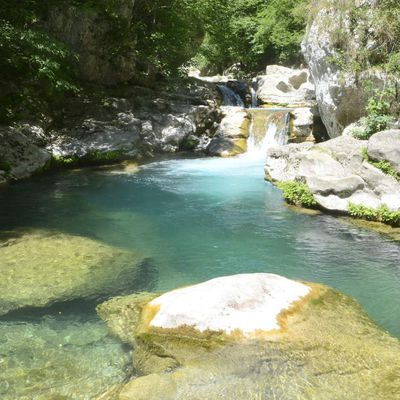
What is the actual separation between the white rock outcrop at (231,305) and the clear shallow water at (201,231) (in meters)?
0.82

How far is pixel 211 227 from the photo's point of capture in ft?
34.0

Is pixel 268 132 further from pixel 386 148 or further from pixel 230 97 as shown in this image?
pixel 386 148

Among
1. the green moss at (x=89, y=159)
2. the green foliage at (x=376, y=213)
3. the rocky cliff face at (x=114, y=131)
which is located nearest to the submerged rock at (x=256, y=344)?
the green foliage at (x=376, y=213)

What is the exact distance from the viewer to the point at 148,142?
770 inches

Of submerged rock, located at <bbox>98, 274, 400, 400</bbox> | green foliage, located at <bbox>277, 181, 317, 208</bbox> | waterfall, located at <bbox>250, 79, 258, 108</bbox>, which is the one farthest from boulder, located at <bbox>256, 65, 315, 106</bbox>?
submerged rock, located at <bbox>98, 274, 400, 400</bbox>

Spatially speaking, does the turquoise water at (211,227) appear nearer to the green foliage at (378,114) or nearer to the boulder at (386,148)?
the boulder at (386,148)

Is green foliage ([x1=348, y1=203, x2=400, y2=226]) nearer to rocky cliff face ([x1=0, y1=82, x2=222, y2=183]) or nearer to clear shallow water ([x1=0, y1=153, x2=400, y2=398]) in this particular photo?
clear shallow water ([x1=0, y1=153, x2=400, y2=398])

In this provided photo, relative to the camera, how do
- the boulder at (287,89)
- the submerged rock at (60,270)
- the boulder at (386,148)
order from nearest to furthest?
the submerged rock at (60,270) → the boulder at (386,148) → the boulder at (287,89)

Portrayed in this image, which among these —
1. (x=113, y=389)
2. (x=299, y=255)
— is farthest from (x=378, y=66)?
(x=113, y=389)

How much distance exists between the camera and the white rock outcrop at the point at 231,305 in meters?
4.99

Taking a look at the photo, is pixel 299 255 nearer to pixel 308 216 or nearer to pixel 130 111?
pixel 308 216

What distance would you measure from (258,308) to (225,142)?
1548 cm

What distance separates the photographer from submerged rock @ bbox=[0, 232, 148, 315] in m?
6.49

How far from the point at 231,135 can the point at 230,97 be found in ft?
21.5
